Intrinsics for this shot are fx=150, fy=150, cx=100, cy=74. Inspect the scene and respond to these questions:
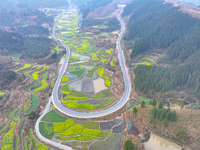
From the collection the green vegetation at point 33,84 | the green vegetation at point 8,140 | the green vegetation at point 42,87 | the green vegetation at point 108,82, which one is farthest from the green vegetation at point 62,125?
the green vegetation at point 33,84

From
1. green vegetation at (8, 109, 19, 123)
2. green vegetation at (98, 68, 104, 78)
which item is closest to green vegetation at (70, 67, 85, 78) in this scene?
green vegetation at (98, 68, 104, 78)

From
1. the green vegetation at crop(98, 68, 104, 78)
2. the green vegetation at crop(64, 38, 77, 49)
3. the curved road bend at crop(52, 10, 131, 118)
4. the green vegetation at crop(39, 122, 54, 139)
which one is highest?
the green vegetation at crop(64, 38, 77, 49)

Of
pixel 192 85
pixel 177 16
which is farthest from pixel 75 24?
pixel 192 85

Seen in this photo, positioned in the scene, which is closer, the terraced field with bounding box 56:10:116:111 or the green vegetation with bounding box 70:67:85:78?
the terraced field with bounding box 56:10:116:111

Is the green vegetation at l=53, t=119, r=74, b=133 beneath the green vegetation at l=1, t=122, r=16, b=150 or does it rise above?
beneath

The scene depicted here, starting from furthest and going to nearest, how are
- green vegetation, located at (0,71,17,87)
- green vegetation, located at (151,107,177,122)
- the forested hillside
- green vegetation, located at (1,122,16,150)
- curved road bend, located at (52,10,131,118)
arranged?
green vegetation, located at (0,71,17,87), the forested hillside, curved road bend, located at (52,10,131,118), green vegetation, located at (151,107,177,122), green vegetation, located at (1,122,16,150)

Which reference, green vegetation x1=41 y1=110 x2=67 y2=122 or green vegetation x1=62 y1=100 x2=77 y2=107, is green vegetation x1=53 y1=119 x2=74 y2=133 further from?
green vegetation x1=62 y1=100 x2=77 y2=107

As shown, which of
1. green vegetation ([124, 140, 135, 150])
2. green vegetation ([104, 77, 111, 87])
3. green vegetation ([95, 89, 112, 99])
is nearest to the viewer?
green vegetation ([124, 140, 135, 150])
